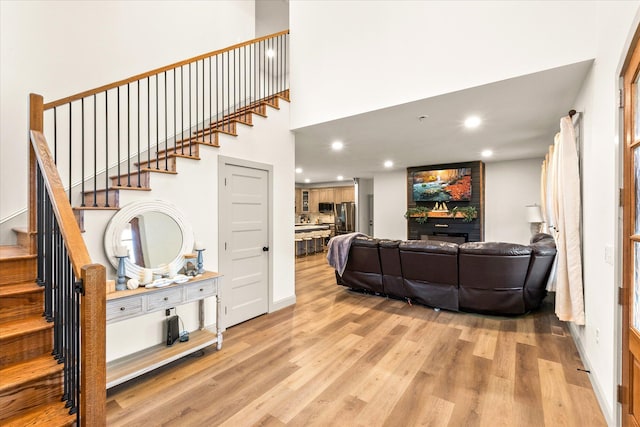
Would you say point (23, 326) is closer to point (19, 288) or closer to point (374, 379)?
point (19, 288)

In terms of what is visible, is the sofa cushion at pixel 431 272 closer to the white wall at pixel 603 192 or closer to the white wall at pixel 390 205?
the white wall at pixel 603 192

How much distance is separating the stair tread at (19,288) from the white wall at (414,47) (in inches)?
127

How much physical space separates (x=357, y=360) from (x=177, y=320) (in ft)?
5.85

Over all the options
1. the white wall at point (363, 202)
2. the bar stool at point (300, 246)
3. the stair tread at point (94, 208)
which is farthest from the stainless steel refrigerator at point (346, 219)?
the stair tread at point (94, 208)

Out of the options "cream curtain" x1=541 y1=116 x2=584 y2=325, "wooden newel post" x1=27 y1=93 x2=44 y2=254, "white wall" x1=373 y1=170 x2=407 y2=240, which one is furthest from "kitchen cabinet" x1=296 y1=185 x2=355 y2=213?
"wooden newel post" x1=27 y1=93 x2=44 y2=254

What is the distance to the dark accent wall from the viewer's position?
6.85 metres

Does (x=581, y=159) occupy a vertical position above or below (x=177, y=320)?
A: above

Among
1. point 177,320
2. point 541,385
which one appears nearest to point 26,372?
point 177,320

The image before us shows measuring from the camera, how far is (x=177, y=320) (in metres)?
2.85

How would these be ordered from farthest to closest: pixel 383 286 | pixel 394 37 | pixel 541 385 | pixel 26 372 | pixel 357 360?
pixel 383 286
pixel 394 37
pixel 357 360
pixel 541 385
pixel 26 372

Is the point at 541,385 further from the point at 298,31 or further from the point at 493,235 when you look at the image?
the point at 493,235

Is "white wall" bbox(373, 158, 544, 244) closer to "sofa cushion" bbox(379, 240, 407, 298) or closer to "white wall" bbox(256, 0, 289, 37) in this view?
"sofa cushion" bbox(379, 240, 407, 298)

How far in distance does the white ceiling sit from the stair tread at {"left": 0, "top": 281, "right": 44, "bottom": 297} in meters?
3.28

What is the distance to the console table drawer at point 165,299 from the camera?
7.89ft
